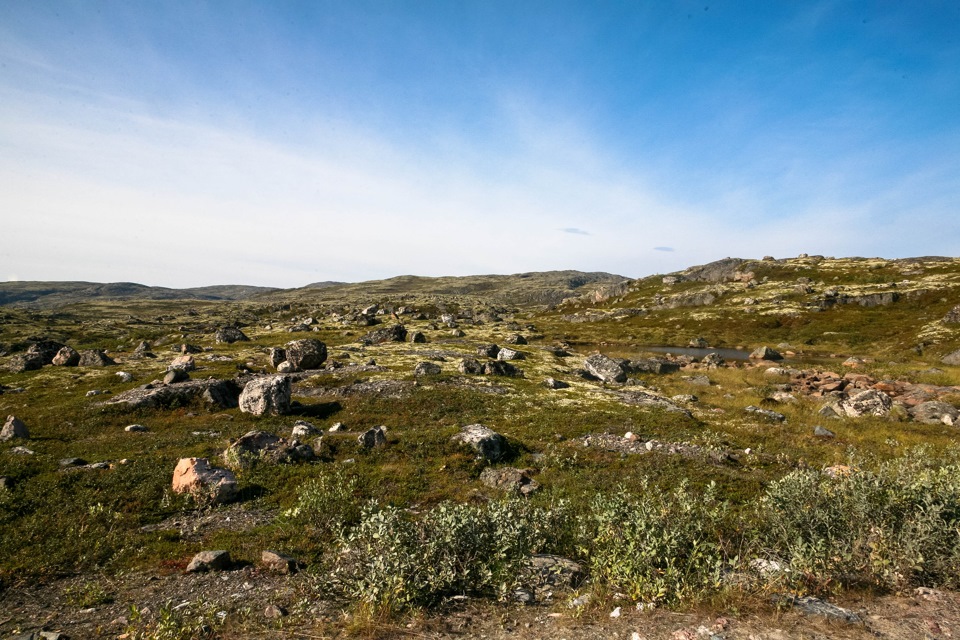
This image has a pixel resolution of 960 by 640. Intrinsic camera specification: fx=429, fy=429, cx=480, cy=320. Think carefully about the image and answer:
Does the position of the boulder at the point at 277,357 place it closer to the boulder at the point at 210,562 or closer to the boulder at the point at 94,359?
the boulder at the point at 94,359

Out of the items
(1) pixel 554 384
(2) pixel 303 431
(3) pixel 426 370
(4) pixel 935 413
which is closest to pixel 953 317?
(4) pixel 935 413

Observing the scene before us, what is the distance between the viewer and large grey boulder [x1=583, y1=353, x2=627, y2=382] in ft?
184

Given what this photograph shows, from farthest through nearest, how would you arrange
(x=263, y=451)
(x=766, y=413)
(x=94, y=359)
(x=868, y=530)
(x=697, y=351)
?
(x=697, y=351)
(x=94, y=359)
(x=766, y=413)
(x=263, y=451)
(x=868, y=530)

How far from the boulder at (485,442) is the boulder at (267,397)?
16.5m

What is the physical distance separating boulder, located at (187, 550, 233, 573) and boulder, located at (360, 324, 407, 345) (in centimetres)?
6622

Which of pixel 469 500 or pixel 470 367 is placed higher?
pixel 470 367

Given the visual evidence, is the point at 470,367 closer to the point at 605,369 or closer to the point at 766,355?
the point at 605,369

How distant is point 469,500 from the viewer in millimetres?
19938

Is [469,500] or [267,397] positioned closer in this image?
[469,500]

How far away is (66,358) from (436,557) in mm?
69129

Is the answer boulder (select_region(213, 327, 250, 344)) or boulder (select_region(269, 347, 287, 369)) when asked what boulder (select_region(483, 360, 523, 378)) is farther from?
boulder (select_region(213, 327, 250, 344))

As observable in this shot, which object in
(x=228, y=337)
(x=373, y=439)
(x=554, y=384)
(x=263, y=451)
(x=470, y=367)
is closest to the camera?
(x=263, y=451)

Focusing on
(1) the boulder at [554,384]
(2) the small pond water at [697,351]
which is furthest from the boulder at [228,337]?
(2) the small pond water at [697,351]

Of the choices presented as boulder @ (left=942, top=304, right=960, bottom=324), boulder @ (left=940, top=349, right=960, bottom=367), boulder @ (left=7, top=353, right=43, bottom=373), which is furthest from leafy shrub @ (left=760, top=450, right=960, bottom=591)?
boulder @ (left=942, top=304, right=960, bottom=324)
